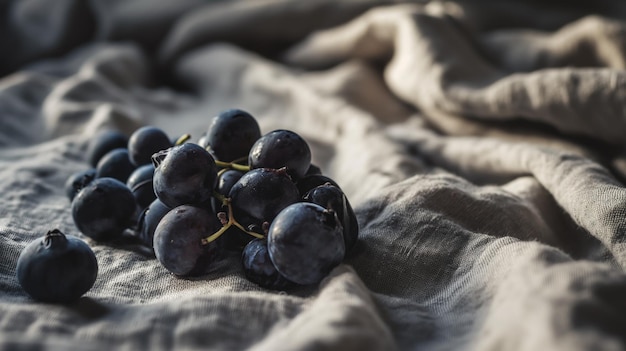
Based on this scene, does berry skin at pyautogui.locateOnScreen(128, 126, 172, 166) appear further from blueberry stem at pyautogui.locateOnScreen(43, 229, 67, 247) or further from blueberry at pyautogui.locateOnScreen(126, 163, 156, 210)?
blueberry stem at pyautogui.locateOnScreen(43, 229, 67, 247)

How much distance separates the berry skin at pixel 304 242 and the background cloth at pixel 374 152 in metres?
0.02

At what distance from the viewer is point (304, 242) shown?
561mm

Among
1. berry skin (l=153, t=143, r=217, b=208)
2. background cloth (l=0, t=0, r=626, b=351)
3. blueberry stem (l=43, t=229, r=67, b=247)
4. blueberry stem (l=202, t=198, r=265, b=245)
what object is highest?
berry skin (l=153, t=143, r=217, b=208)

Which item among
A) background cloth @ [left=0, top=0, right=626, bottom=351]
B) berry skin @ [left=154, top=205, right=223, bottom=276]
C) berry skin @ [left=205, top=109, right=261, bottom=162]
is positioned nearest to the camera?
background cloth @ [left=0, top=0, right=626, bottom=351]

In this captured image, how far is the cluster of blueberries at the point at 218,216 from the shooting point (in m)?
0.57

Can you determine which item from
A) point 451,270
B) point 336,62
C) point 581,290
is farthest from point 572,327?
point 336,62

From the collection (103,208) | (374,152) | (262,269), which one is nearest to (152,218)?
(103,208)

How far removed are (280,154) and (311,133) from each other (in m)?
0.55

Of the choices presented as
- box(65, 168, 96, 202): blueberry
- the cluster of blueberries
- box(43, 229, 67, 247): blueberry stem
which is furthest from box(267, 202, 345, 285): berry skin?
box(65, 168, 96, 202): blueberry

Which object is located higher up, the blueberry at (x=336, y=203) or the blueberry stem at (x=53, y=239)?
the blueberry stem at (x=53, y=239)

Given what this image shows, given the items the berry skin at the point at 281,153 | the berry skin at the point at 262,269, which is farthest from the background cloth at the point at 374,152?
the berry skin at the point at 281,153

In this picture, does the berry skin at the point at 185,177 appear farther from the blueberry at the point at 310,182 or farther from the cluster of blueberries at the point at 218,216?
the blueberry at the point at 310,182

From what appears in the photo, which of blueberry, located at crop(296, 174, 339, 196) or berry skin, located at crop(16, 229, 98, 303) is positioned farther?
blueberry, located at crop(296, 174, 339, 196)

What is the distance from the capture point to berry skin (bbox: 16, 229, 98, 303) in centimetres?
57
